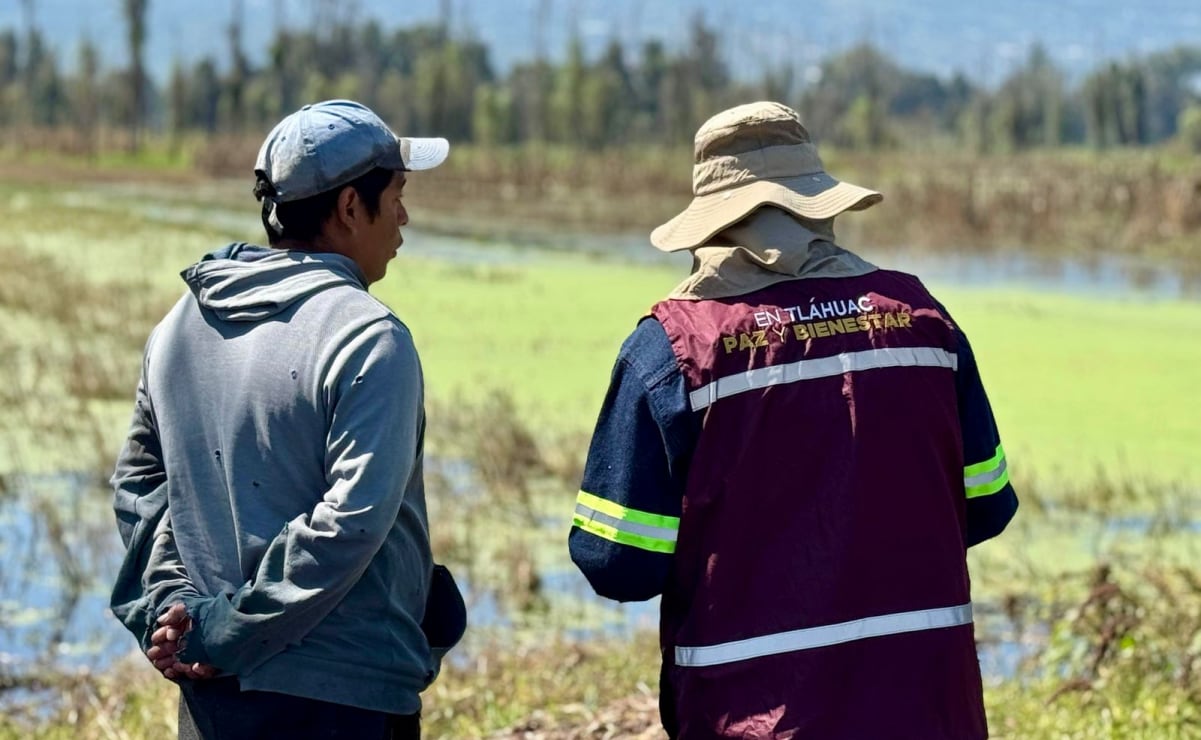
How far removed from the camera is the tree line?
61188mm

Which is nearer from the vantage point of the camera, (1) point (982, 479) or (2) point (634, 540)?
(2) point (634, 540)

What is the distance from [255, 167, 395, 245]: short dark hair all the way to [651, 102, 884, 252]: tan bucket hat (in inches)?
16.2

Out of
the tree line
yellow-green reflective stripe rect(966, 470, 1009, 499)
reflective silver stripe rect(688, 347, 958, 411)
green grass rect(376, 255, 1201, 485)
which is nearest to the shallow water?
green grass rect(376, 255, 1201, 485)

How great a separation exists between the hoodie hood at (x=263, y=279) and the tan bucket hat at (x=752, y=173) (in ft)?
1.55

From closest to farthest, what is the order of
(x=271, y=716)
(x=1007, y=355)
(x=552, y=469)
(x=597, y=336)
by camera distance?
1. (x=271, y=716)
2. (x=552, y=469)
3. (x=1007, y=355)
4. (x=597, y=336)

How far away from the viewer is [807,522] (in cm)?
218

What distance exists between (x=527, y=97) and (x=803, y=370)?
267ft

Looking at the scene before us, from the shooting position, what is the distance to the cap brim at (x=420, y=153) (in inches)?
93.2

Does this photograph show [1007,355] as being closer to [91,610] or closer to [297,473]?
[91,610]

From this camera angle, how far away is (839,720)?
2154mm

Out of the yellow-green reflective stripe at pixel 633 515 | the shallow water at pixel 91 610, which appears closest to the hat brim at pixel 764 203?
the yellow-green reflective stripe at pixel 633 515

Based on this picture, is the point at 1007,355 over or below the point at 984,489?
below

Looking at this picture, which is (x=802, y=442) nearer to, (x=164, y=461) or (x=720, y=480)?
(x=720, y=480)

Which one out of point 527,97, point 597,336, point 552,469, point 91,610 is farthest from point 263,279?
point 527,97
